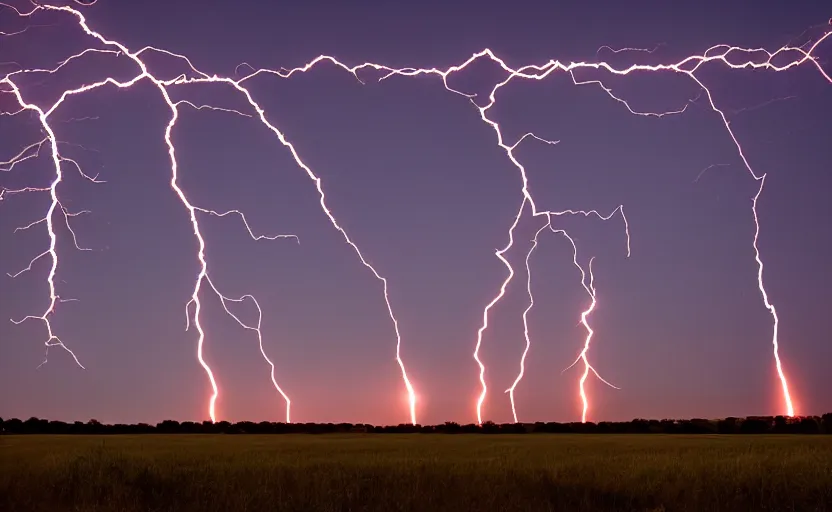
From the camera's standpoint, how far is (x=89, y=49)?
2317cm

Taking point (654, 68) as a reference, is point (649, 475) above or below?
below

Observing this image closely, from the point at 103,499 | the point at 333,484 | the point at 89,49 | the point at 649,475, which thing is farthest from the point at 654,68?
the point at 103,499

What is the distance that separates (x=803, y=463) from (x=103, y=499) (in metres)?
8.99

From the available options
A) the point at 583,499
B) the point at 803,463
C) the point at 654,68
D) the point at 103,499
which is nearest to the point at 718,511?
the point at 583,499

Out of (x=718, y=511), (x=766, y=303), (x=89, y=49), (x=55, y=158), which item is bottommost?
(x=718, y=511)

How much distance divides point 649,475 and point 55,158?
17212mm

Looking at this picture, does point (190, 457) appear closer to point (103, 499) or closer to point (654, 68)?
point (103, 499)

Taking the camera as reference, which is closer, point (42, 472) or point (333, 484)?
→ point (333, 484)

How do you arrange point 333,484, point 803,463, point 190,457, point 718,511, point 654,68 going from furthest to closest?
1. point 654,68
2. point 190,457
3. point 803,463
4. point 333,484
5. point 718,511

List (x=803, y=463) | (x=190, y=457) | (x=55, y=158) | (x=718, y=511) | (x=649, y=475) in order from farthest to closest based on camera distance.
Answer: (x=55, y=158), (x=190, y=457), (x=803, y=463), (x=649, y=475), (x=718, y=511)

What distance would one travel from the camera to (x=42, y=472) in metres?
11.2

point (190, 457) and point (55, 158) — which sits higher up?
point (55, 158)

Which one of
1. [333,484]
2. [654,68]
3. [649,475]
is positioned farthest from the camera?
[654,68]

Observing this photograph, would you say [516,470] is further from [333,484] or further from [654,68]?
[654,68]
